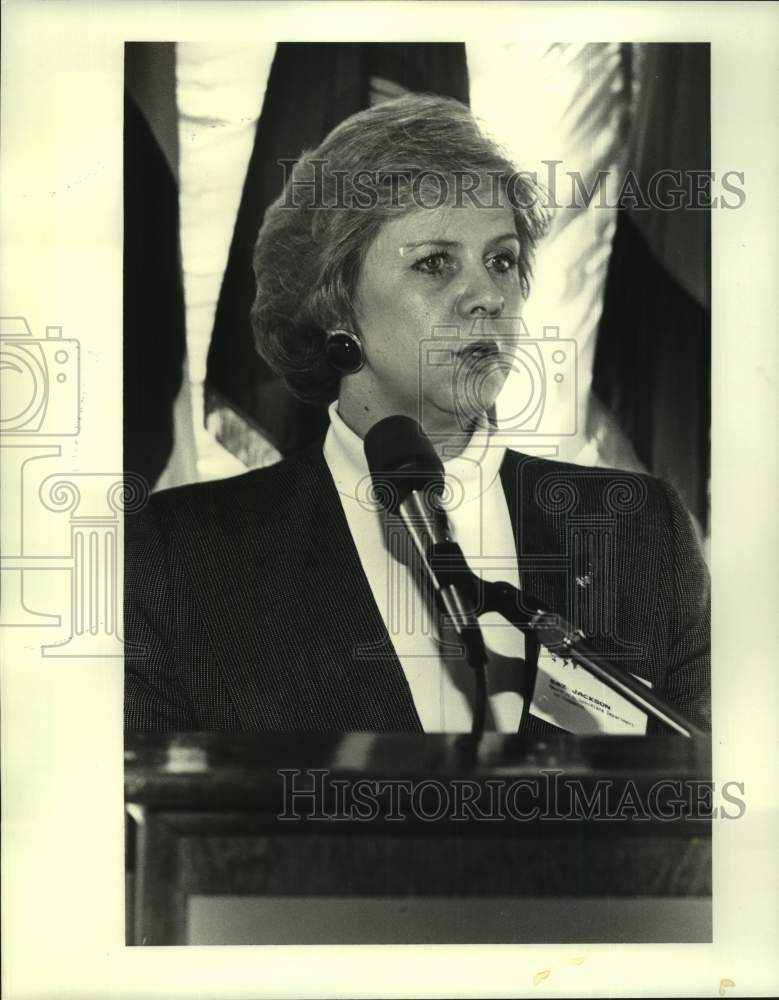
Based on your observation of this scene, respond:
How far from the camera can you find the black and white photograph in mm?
1411

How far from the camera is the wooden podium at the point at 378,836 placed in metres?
1.41

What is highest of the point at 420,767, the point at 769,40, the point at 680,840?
the point at 769,40

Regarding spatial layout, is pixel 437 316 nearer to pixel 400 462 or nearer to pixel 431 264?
pixel 431 264

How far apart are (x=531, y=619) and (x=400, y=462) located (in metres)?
0.31

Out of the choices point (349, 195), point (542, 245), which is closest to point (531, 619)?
point (542, 245)

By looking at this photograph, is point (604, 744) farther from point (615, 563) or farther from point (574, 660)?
point (615, 563)

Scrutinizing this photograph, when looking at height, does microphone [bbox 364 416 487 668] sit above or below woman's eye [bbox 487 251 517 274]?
below

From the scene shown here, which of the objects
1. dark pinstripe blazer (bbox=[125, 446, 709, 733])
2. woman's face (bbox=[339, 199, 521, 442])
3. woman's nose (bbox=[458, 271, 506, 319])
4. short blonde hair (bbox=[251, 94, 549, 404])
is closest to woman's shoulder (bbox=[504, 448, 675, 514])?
dark pinstripe blazer (bbox=[125, 446, 709, 733])

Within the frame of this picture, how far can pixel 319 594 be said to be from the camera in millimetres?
1422

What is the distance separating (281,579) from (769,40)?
3.65 feet

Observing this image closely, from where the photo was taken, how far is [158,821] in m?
1.41

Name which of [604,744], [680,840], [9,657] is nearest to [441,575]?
[604,744]

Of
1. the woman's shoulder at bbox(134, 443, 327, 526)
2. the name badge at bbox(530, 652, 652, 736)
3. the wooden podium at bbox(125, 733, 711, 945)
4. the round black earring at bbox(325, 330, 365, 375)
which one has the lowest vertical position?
the wooden podium at bbox(125, 733, 711, 945)

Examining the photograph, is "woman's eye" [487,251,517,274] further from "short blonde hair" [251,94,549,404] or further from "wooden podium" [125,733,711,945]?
"wooden podium" [125,733,711,945]
